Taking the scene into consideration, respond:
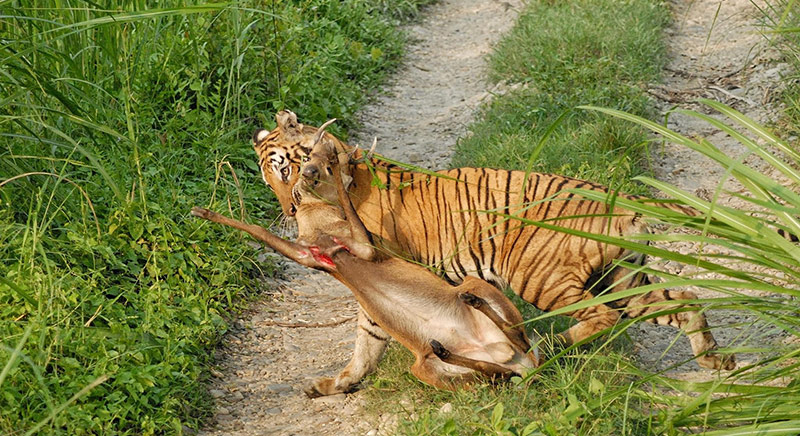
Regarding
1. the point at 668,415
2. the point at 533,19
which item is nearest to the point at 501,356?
the point at 668,415

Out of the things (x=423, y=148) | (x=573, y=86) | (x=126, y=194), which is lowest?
(x=423, y=148)

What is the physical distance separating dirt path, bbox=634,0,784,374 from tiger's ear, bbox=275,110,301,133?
75.8 inches

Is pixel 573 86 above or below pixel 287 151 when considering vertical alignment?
below

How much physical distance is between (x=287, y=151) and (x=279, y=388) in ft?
3.64

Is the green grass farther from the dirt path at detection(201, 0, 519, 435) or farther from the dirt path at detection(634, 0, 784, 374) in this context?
the dirt path at detection(634, 0, 784, 374)

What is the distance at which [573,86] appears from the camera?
22.7 feet

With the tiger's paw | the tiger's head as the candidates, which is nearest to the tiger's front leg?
the tiger's head

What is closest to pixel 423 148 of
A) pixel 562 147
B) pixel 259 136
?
pixel 562 147

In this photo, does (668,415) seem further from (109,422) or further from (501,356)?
(109,422)

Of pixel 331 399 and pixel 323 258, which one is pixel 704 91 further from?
pixel 323 258

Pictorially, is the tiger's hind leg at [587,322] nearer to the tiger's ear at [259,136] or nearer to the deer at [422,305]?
the deer at [422,305]

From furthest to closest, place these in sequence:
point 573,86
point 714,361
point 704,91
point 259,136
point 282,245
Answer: point 704,91 < point 573,86 < point 259,136 < point 714,361 < point 282,245

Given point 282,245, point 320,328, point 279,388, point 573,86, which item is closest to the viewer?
point 282,245

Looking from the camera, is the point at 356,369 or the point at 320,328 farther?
the point at 320,328
